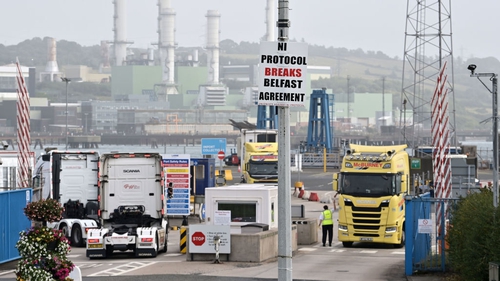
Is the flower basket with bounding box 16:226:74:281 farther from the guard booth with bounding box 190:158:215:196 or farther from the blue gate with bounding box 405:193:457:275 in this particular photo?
the guard booth with bounding box 190:158:215:196

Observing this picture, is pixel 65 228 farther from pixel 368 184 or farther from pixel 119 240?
pixel 368 184

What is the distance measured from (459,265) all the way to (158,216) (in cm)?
1409

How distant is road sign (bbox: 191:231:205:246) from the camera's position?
27359 millimetres

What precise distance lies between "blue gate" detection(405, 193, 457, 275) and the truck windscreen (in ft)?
21.8

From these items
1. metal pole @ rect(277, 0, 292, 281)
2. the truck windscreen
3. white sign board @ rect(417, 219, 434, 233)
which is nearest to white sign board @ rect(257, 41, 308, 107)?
metal pole @ rect(277, 0, 292, 281)

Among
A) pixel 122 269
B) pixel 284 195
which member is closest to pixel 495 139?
pixel 284 195

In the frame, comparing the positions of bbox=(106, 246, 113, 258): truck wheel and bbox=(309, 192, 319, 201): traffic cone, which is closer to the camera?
bbox=(106, 246, 113, 258): truck wheel

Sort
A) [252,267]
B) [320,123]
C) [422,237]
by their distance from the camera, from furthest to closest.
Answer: [320,123], [252,267], [422,237]

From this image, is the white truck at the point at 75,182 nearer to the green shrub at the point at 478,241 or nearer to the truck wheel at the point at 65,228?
the truck wheel at the point at 65,228

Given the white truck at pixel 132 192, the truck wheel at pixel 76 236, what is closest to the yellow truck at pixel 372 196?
the white truck at pixel 132 192

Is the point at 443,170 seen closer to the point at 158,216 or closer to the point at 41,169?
the point at 158,216

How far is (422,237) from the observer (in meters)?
25.0

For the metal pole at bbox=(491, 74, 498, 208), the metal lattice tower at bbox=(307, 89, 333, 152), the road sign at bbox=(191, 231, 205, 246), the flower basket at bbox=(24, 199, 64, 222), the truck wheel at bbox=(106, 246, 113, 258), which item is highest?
the metal lattice tower at bbox=(307, 89, 333, 152)

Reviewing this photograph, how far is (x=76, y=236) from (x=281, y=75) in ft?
69.4
